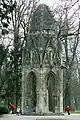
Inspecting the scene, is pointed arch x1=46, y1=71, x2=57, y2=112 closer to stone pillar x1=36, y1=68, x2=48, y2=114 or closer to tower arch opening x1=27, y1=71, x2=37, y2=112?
stone pillar x1=36, y1=68, x2=48, y2=114

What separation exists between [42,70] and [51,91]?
2550 millimetres

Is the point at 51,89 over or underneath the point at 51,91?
over

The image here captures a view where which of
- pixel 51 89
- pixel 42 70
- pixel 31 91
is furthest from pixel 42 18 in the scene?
pixel 31 91

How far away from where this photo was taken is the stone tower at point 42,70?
1184 inches

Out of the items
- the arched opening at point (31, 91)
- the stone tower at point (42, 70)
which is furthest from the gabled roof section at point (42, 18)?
the arched opening at point (31, 91)

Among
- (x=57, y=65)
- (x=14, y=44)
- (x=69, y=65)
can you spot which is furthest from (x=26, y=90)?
(x=69, y=65)

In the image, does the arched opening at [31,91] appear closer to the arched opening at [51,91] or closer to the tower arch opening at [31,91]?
the tower arch opening at [31,91]

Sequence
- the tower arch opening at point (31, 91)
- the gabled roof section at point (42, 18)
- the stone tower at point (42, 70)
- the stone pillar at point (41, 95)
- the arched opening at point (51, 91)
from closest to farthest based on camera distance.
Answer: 1. the stone pillar at point (41, 95)
2. the stone tower at point (42, 70)
3. the tower arch opening at point (31, 91)
4. the arched opening at point (51, 91)
5. the gabled roof section at point (42, 18)

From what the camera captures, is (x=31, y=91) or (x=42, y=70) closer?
(x=42, y=70)

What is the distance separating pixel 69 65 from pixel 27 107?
11.7m

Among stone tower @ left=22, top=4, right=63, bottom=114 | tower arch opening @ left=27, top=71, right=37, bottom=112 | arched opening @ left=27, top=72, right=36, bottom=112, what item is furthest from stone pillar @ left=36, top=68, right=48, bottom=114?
arched opening @ left=27, top=72, right=36, bottom=112

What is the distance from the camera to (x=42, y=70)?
30219 mm

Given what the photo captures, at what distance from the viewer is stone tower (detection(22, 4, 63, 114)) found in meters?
30.1

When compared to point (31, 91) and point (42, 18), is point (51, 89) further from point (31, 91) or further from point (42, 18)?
point (42, 18)
